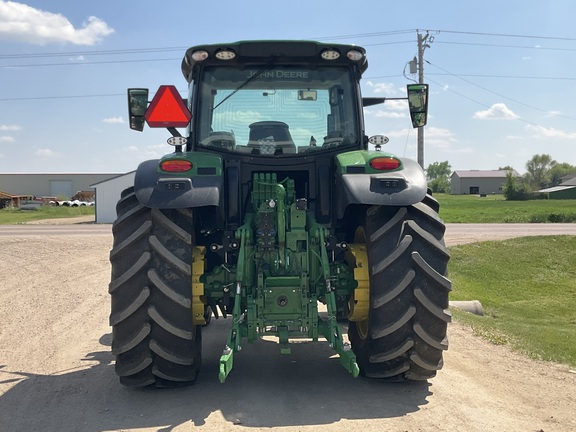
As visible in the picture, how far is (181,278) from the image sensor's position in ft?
16.0

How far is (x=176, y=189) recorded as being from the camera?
16.1 ft

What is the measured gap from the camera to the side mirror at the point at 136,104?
589cm

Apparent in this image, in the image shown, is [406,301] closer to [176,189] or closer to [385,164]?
[385,164]

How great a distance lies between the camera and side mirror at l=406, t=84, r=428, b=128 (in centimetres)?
618

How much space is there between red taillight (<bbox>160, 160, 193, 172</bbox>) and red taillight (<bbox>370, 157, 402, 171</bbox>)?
157 cm

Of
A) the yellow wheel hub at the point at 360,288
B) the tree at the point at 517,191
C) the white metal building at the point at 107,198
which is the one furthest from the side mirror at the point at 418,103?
the tree at the point at 517,191

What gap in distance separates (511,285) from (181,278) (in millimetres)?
10967

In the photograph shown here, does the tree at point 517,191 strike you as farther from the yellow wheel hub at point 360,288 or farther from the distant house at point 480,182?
the yellow wheel hub at point 360,288

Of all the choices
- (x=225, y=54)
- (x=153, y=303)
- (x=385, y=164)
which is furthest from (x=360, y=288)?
(x=225, y=54)

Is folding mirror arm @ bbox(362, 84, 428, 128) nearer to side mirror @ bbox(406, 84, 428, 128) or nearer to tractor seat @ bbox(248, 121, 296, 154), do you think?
side mirror @ bbox(406, 84, 428, 128)

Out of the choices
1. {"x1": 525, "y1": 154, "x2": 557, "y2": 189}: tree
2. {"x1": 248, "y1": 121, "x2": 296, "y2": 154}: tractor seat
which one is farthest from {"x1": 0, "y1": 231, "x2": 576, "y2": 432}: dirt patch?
{"x1": 525, "y1": 154, "x2": 557, "y2": 189}: tree

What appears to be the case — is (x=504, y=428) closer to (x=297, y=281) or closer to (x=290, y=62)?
(x=297, y=281)

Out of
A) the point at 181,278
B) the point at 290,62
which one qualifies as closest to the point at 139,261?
the point at 181,278

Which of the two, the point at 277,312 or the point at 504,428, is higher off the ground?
the point at 277,312
